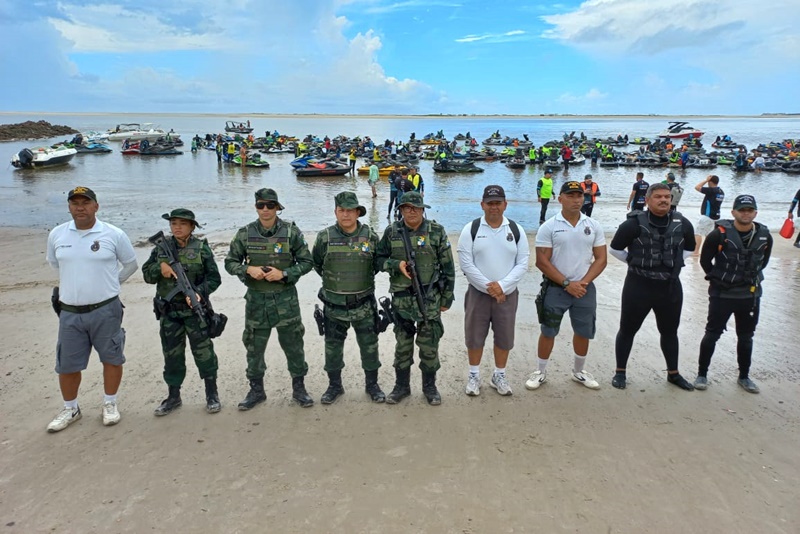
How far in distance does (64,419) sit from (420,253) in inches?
130

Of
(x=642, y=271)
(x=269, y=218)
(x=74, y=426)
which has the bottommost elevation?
(x=74, y=426)

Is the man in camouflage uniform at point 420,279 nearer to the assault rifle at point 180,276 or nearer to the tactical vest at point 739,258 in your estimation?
the assault rifle at point 180,276

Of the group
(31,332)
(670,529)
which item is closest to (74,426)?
(31,332)

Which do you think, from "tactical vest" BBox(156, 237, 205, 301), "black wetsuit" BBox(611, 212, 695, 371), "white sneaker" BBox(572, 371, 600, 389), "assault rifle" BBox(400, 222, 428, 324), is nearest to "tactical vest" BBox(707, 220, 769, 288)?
"black wetsuit" BBox(611, 212, 695, 371)

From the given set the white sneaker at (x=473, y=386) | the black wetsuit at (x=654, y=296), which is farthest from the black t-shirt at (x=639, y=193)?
the white sneaker at (x=473, y=386)

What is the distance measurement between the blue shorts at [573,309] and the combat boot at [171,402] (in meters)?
3.50

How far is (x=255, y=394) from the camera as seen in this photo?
427 cm

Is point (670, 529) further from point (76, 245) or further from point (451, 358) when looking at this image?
point (76, 245)

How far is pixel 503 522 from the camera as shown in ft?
9.52

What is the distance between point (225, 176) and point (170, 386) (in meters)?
26.2

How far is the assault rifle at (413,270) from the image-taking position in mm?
4102

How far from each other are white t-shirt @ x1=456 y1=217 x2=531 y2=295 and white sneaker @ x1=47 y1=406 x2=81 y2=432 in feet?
11.7

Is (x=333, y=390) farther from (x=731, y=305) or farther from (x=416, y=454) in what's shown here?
(x=731, y=305)

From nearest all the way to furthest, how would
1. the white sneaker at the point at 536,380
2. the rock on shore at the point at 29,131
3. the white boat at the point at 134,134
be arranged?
1. the white sneaker at the point at 536,380
2. the white boat at the point at 134,134
3. the rock on shore at the point at 29,131
